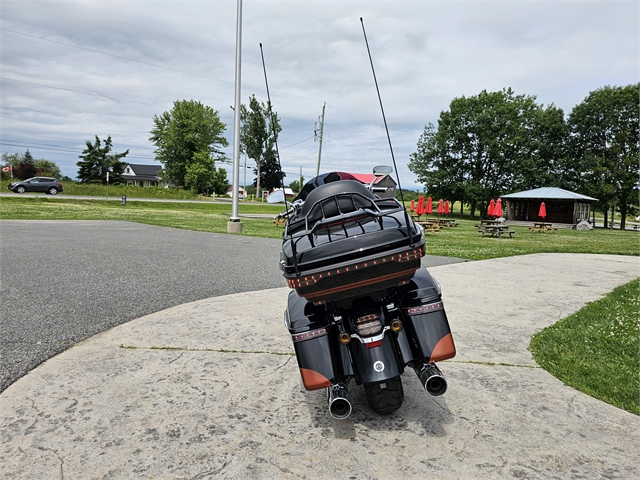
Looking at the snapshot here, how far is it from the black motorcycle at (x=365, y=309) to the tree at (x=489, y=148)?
143 feet

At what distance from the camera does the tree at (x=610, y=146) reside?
35250 millimetres

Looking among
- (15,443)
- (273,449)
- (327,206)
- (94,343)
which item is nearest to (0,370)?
(94,343)

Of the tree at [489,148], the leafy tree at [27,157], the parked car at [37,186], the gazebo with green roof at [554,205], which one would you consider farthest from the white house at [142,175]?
the gazebo with green roof at [554,205]

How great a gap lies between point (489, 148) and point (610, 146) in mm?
10548

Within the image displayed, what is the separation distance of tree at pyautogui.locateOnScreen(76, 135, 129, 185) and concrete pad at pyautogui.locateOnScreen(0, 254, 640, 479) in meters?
66.1

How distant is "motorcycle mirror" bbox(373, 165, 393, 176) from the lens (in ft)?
10.2

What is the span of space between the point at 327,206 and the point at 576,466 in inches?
72.0

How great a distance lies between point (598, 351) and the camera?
368cm

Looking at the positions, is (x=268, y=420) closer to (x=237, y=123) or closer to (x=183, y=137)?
(x=237, y=123)

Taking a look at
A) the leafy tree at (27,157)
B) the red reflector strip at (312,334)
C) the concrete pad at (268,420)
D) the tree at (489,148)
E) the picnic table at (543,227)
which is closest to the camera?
the concrete pad at (268,420)

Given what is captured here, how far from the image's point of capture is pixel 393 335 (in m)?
2.33

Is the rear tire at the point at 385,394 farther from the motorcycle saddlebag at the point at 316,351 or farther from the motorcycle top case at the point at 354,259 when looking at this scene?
the motorcycle top case at the point at 354,259

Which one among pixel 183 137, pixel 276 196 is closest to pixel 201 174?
pixel 183 137

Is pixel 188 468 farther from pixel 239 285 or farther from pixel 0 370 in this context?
pixel 239 285
